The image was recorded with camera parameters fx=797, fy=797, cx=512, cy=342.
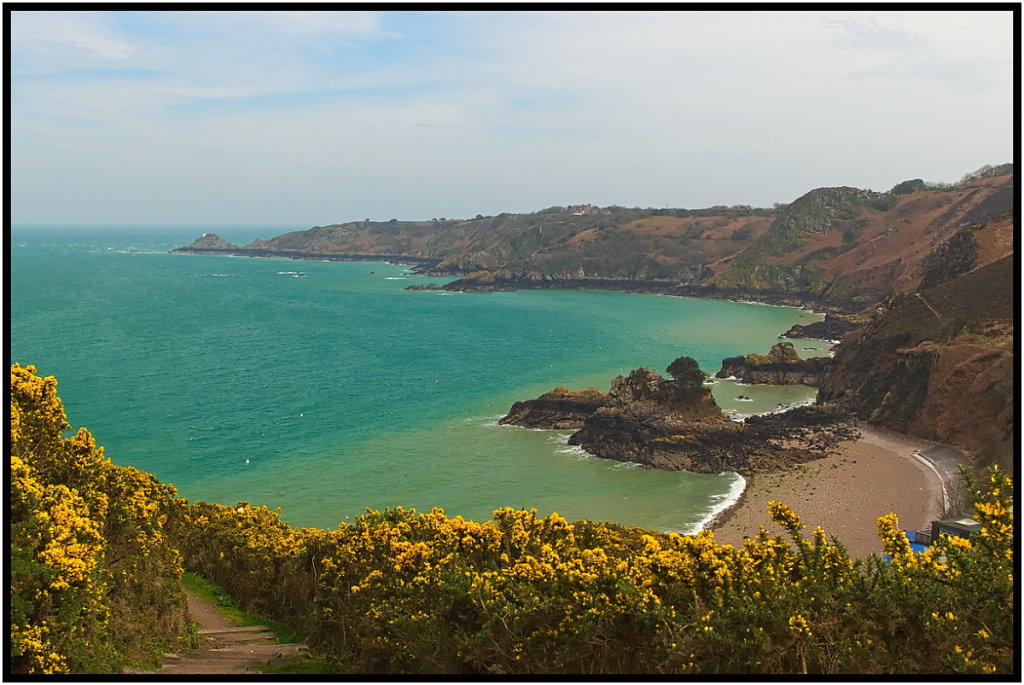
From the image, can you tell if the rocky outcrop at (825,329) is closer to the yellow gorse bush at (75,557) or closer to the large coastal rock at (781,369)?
the large coastal rock at (781,369)

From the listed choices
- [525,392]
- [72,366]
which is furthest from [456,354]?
[72,366]

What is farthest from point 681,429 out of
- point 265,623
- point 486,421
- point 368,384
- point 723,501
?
point 265,623

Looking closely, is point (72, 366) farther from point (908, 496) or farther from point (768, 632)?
point (768, 632)

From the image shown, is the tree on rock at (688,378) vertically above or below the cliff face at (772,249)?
below

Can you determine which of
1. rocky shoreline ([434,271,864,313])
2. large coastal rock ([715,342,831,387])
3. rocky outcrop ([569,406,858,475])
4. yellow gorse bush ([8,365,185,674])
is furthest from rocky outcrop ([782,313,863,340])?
yellow gorse bush ([8,365,185,674])

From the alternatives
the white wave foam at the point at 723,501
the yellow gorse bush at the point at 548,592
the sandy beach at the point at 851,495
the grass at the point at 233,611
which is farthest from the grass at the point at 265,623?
the white wave foam at the point at 723,501

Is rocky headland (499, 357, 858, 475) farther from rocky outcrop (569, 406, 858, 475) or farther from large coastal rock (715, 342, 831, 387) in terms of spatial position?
large coastal rock (715, 342, 831, 387)

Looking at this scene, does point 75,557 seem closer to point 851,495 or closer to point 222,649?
point 222,649
